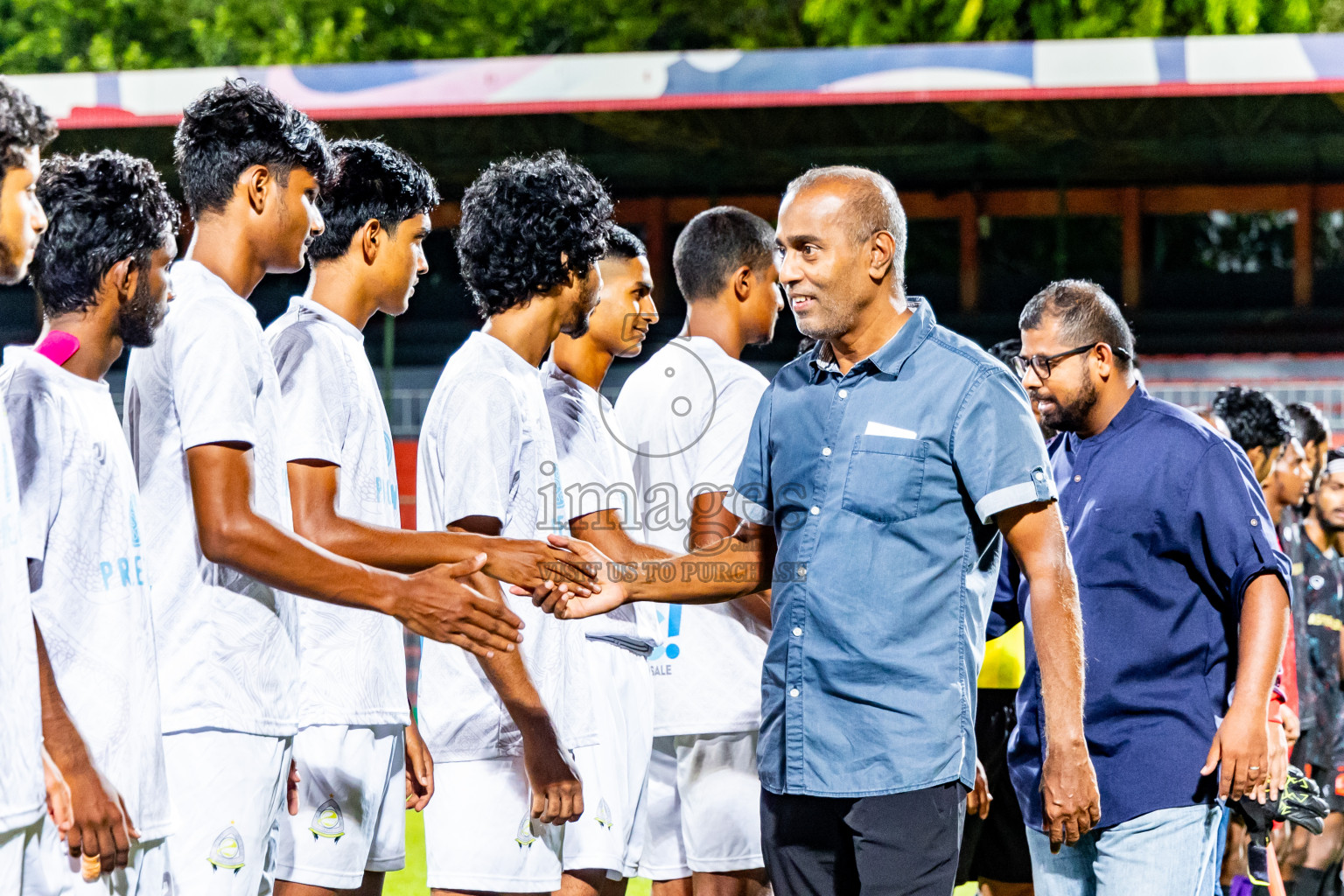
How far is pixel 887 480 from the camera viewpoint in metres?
2.56

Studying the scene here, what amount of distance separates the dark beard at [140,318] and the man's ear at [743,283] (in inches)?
80.8

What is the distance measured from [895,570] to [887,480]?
0.55 ft

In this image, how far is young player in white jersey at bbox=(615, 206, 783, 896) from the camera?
3.73 m

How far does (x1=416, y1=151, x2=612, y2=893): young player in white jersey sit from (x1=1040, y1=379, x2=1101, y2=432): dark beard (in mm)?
1233

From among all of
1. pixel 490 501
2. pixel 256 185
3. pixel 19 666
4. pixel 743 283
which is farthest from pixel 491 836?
pixel 743 283

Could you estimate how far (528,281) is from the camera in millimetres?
3148

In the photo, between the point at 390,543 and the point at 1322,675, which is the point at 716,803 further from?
the point at 1322,675

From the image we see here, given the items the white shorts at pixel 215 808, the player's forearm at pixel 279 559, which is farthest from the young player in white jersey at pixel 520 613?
the white shorts at pixel 215 808

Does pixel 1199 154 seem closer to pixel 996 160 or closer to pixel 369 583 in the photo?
pixel 996 160

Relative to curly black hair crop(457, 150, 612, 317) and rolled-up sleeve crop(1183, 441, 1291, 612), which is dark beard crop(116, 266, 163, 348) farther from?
rolled-up sleeve crop(1183, 441, 1291, 612)

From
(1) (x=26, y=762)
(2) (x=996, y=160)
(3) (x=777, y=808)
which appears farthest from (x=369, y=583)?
(2) (x=996, y=160)

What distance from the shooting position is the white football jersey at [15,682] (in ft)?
6.32

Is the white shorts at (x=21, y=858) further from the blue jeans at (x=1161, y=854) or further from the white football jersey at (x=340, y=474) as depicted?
the blue jeans at (x=1161, y=854)

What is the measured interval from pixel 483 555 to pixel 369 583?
0.91ft
